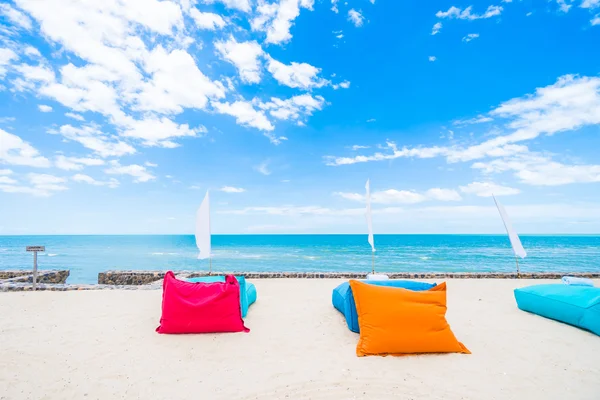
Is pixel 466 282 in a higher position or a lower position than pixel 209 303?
lower

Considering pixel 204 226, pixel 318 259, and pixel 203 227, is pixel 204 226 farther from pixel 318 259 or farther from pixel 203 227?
pixel 318 259

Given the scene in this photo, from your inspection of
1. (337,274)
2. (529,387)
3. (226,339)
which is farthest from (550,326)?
(337,274)

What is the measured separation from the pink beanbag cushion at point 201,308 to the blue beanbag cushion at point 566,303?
13.7ft

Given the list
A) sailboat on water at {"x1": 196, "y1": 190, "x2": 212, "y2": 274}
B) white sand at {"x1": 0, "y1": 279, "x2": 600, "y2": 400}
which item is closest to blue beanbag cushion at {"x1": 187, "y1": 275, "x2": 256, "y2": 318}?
white sand at {"x1": 0, "y1": 279, "x2": 600, "y2": 400}

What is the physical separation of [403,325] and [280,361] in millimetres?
1270

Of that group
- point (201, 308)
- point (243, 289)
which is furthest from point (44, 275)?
point (201, 308)

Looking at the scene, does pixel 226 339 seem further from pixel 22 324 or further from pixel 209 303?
pixel 22 324

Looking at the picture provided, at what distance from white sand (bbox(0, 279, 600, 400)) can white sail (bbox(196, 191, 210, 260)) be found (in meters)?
1.94

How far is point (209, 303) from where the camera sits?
404cm

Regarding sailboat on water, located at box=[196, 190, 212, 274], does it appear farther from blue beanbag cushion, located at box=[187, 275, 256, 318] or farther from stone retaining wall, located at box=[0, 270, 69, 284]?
stone retaining wall, located at box=[0, 270, 69, 284]

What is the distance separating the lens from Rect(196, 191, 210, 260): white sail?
662cm

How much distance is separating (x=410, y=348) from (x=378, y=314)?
0.43 metres

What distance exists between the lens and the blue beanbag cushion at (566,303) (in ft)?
13.2

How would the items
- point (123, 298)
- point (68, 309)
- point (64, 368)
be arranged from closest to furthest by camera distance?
1. point (64, 368)
2. point (68, 309)
3. point (123, 298)
